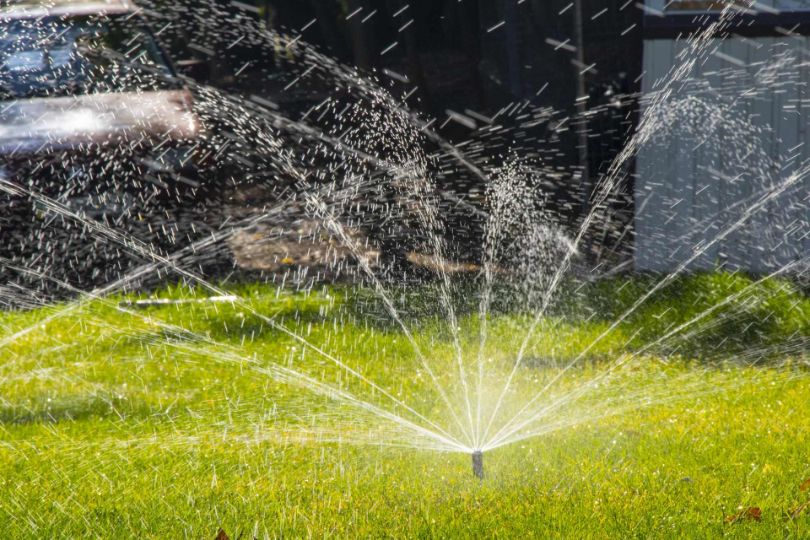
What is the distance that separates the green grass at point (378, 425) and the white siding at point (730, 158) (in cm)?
60

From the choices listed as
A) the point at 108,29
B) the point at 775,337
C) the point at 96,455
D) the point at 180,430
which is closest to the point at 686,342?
the point at 775,337

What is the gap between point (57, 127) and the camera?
6.73m

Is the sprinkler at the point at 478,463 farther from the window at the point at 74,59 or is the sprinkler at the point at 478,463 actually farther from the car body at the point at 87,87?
the window at the point at 74,59

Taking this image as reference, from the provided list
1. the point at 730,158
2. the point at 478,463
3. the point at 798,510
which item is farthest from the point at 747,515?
the point at 730,158

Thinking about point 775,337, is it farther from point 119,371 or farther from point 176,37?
point 176,37

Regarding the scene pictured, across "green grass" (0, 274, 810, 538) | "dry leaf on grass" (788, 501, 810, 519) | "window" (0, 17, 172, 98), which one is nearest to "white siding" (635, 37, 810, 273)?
"green grass" (0, 274, 810, 538)

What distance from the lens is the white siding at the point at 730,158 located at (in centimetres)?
704

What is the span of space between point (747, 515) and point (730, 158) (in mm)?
4122

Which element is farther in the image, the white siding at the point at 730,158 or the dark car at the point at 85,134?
the white siding at the point at 730,158

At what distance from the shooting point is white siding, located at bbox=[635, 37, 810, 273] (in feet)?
23.1

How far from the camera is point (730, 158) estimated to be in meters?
7.15

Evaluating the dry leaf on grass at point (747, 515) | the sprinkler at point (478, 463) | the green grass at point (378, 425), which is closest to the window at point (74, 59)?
the green grass at point (378, 425)

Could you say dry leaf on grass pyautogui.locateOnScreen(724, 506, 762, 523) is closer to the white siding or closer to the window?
the white siding

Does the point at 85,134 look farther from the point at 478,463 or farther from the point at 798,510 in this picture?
the point at 798,510
